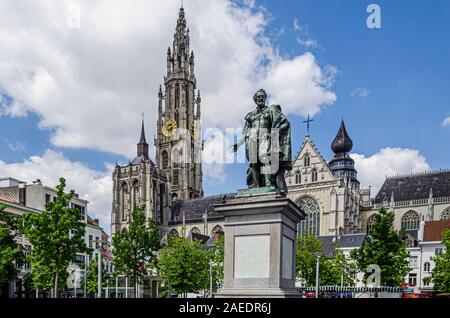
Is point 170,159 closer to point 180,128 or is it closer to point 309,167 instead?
point 180,128

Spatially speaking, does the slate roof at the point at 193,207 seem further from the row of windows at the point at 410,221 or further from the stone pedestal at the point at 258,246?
the stone pedestal at the point at 258,246

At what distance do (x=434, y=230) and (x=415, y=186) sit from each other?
23.2 metres

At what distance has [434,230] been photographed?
57.6 m

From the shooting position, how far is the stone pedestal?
951 centimetres

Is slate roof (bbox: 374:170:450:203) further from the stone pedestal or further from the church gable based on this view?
the stone pedestal

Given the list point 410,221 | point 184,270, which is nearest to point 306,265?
point 184,270

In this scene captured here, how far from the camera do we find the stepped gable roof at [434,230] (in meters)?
56.3

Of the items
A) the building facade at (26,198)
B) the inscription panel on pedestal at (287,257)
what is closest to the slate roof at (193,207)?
the building facade at (26,198)

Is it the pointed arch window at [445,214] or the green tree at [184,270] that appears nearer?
the green tree at [184,270]

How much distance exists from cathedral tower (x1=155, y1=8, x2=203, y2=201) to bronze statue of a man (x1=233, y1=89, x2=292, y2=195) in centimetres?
10000

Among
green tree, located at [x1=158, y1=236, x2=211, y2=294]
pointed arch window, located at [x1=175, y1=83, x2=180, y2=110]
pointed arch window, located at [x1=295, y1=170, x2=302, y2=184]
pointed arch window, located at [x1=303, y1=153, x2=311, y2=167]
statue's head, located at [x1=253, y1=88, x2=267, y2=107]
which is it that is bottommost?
green tree, located at [x1=158, y1=236, x2=211, y2=294]

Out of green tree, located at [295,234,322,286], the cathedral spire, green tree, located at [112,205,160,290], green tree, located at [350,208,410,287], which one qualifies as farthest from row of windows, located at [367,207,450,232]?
the cathedral spire

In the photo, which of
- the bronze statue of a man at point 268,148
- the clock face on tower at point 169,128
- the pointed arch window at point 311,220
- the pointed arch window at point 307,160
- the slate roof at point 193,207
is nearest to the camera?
the bronze statue of a man at point 268,148

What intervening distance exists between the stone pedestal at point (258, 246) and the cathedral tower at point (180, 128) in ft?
331
